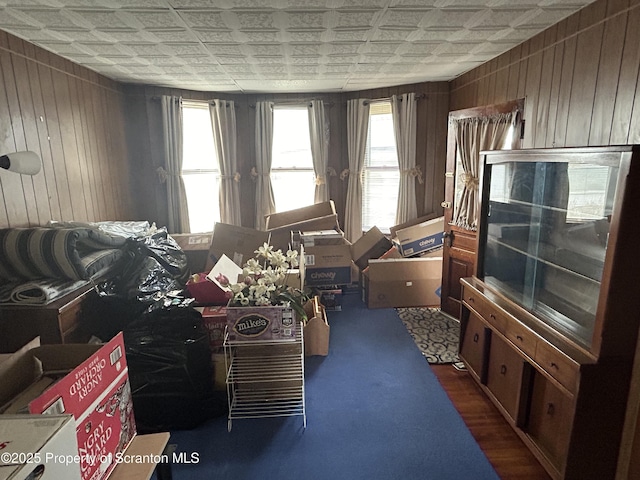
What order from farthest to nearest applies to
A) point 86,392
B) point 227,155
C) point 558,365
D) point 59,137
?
point 227,155, point 59,137, point 558,365, point 86,392

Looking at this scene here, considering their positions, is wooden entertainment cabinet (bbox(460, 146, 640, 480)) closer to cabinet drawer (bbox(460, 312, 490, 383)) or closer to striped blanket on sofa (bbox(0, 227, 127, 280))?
cabinet drawer (bbox(460, 312, 490, 383))

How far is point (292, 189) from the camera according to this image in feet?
15.0

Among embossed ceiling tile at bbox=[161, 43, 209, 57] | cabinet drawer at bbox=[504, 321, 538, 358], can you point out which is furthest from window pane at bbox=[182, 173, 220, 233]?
cabinet drawer at bbox=[504, 321, 538, 358]

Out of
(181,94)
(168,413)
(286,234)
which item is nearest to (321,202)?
(286,234)

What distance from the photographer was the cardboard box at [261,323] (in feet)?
7.02

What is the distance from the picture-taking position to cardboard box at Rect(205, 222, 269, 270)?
3.61 metres

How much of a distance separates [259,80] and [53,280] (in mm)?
2466

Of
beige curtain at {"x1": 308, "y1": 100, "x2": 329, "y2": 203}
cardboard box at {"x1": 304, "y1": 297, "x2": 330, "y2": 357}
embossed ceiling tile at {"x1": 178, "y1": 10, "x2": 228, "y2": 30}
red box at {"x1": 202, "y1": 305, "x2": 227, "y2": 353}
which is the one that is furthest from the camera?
beige curtain at {"x1": 308, "y1": 100, "x2": 329, "y2": 203}

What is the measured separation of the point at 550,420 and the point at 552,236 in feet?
3.04

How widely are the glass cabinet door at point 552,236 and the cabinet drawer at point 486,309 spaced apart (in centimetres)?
13

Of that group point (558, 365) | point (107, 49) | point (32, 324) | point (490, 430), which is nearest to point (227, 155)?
point (107, 49)

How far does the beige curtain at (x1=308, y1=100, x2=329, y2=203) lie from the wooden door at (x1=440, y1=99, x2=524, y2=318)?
57.8 inches

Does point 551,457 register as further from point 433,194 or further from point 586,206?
point 433,194

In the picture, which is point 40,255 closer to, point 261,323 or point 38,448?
point 261,323
